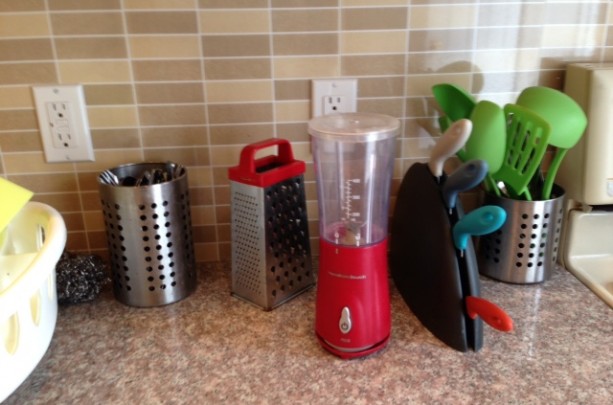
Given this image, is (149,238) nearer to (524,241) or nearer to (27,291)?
(27,291)

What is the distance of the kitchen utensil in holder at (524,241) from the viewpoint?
0.89 m

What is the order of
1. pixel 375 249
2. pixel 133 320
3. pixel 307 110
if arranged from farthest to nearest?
1. pixel 307 110
2. pixel 133 320
3. pixel 375 249

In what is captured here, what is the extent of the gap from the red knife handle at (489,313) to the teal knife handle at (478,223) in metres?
0.07

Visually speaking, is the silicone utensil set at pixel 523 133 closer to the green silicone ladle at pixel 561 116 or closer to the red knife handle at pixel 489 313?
the green silicone ladle at pixel 561 116

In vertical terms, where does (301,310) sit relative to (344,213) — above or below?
below

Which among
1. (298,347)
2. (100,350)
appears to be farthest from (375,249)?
(100,350)

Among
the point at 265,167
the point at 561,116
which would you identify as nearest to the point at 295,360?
the point at 265,167

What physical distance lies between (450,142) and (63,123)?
0.64m

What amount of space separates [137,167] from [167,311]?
0.25 metres

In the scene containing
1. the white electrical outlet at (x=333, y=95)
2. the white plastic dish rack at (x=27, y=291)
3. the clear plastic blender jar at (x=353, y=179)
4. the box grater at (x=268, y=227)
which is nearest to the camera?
the white plastic dish rack at (x=27, y=291)

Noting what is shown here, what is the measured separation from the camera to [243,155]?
825 mm

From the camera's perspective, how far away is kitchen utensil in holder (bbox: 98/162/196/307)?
2.72 feet

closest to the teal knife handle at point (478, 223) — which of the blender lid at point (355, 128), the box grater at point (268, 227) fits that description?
the blender lid at point (355, 128)

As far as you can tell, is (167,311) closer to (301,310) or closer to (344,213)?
(301,310)
